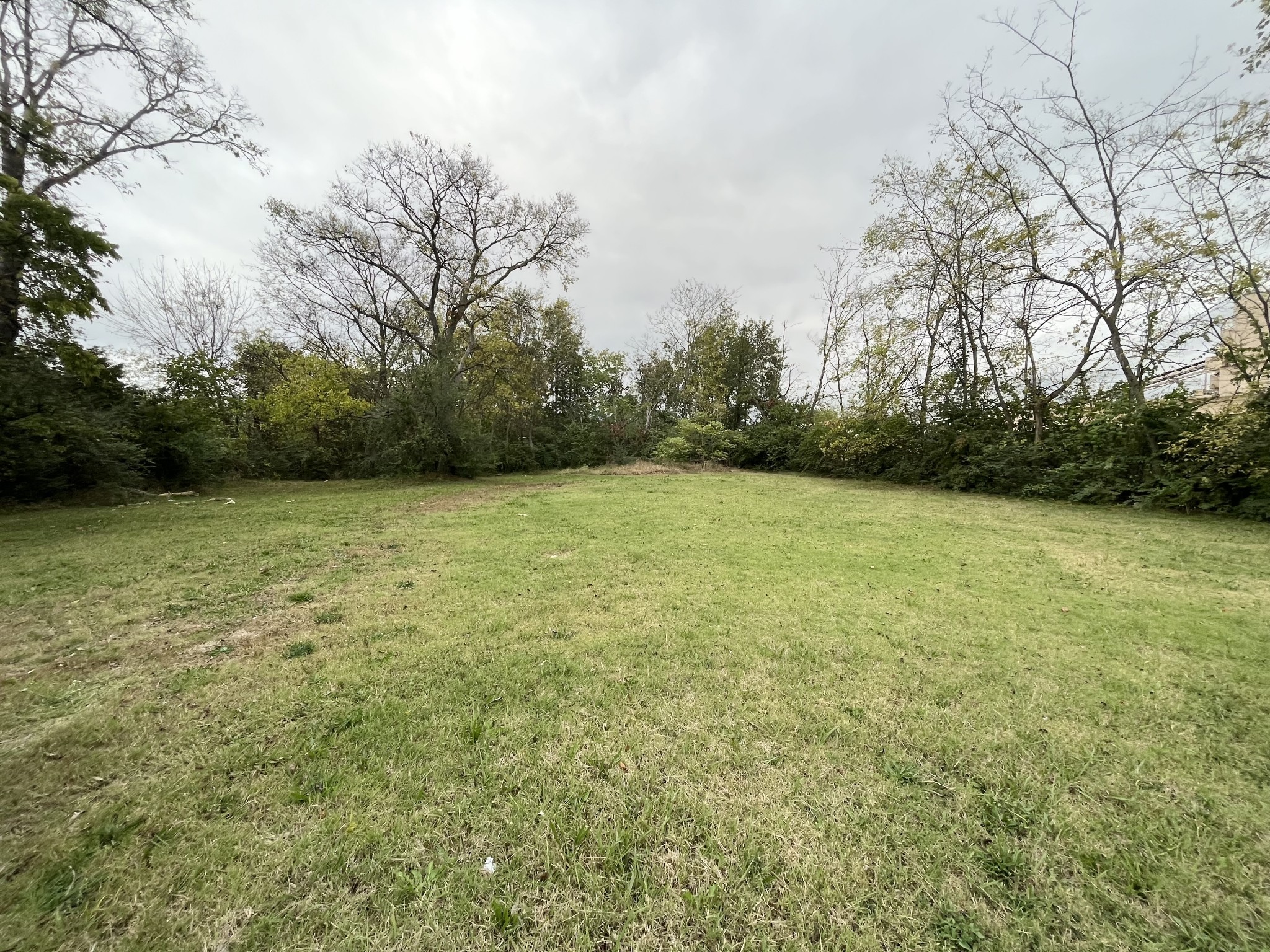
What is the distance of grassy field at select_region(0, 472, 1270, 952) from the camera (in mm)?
1377

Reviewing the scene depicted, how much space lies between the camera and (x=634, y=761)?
206 cm

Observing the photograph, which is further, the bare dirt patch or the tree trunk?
the bare dirt patch

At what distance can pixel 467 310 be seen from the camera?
758 inches

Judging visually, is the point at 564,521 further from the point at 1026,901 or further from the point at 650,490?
the point at 1026,901

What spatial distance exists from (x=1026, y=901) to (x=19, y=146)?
1774cm

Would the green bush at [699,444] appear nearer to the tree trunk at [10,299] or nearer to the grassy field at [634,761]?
the grassy field at [634,761]

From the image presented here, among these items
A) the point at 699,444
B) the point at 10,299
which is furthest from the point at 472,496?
the point at 699,444

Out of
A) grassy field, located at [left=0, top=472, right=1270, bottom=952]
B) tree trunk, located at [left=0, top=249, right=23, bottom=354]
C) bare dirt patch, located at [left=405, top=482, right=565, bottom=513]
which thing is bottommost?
grassy field, located at [left=0, top=472, right=1270, bottom=952]

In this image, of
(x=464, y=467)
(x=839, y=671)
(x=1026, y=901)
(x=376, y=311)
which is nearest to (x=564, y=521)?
(x=839, y=671)

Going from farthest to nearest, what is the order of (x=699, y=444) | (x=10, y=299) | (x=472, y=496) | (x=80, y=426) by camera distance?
(x=699, y=444) < (x=472, y=496) < (x=80, y=426) < (x=10, y=299)

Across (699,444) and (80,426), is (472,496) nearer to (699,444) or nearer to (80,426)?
(80,426)

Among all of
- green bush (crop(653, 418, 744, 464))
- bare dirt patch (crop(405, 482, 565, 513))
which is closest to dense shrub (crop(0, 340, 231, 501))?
bare dirt patch (crop(405, 482, 565, 513))

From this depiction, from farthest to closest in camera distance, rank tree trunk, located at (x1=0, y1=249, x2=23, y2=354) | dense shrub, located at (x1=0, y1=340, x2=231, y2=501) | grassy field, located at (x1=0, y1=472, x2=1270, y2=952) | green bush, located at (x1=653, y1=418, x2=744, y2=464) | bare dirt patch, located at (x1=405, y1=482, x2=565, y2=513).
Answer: green bush, located at (x1=653, y1=418, x2=744, y2=464) → bare dirt patch, located at (x1=405, y1=482, x2=565, y2=513) → dense shrub, located at (x1=0, y1=340, x2=231, y2=501) → tree trunk, located at (x1=0, y1=249, x2=23, y2=354) → grassy field, located at (x1=0, y1=472, x2=1270, y2=952)

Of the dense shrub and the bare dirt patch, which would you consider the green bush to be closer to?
the bare dirt patch
